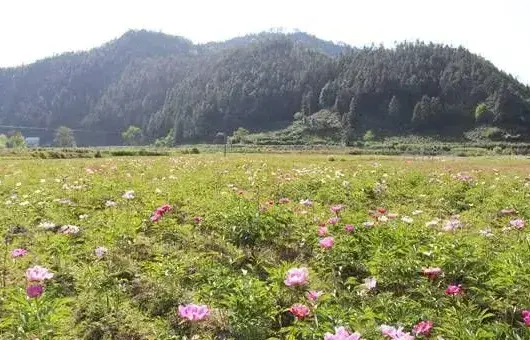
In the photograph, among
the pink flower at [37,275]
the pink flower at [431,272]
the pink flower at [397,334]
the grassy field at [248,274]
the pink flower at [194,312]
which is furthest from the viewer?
the pink flower at [431,272]

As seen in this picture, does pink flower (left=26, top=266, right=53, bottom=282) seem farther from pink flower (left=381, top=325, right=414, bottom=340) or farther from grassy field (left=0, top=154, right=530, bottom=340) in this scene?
pink flower (left=381, top=325, right=414, bottom=340)

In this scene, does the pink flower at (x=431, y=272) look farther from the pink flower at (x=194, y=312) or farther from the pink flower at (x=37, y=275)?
the pink flower at (x=37, y=275)

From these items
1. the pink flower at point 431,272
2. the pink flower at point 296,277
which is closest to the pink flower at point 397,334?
the pink flower at point 296,277

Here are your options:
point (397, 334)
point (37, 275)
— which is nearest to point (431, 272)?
point (397, 334)

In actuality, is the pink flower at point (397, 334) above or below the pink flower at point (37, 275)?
below

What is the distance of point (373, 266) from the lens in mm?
6582

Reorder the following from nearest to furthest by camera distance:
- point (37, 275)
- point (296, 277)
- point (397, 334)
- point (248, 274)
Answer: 1. point (397, 334)
2. point (37, 275)
3. point (296, 277)
4. point (248, 274)

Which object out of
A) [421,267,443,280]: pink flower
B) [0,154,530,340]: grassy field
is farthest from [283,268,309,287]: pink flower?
[421,267,443,280]: pink flower

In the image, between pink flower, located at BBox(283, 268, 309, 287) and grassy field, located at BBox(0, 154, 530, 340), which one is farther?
grassy field, located at BBox(0, 154, 530, 340)

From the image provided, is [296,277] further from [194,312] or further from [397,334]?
[397,334]

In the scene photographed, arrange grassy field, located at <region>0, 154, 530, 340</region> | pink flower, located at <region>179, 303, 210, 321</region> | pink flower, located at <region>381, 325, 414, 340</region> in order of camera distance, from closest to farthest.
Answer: pink flower, located at <region>381, 325, 414, 340</region>, pink flower, located at <region>179, 303, 210, 321</region>, grassy field, located at <region>0, 154, 530, 340</region>

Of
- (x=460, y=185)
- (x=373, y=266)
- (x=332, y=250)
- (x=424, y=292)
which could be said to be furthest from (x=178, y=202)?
(x=460, y=185)

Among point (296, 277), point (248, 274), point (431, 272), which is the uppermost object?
point (296, 277)

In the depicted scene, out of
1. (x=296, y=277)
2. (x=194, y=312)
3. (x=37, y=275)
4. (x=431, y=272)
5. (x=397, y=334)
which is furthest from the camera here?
(x=431, y=272)
